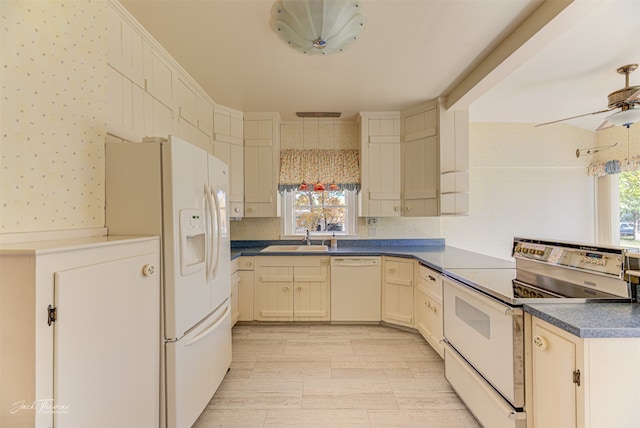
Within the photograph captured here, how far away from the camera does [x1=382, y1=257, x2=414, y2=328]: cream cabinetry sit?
9.18 ft

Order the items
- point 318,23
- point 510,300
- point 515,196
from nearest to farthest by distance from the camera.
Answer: point 510,300
point 318,23
point 515,196

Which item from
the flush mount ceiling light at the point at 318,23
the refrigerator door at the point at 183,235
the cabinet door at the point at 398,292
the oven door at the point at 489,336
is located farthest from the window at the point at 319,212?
the flush mount ceiling light at the point at 318,23


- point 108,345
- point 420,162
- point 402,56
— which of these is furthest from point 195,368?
point 420,162

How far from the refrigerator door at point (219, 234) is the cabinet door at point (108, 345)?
429 millimetres

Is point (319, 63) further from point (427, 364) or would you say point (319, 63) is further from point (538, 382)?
point (427, 364)

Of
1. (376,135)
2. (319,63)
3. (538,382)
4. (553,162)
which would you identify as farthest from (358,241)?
(553,162)

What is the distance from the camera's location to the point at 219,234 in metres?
1.80

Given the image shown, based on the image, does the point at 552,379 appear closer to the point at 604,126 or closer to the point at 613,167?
the point at 613,167

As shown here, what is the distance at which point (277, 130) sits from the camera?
3.30 meters

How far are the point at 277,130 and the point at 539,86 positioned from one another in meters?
2.79

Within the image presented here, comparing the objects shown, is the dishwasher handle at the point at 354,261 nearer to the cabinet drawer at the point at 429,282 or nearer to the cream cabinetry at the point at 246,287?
the cabinet drawer at the point at 429,282

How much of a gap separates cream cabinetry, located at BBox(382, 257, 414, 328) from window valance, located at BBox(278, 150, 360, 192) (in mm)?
1093

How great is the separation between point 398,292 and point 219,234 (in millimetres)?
2026

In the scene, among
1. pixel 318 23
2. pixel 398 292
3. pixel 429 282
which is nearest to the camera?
pixel 318 23
